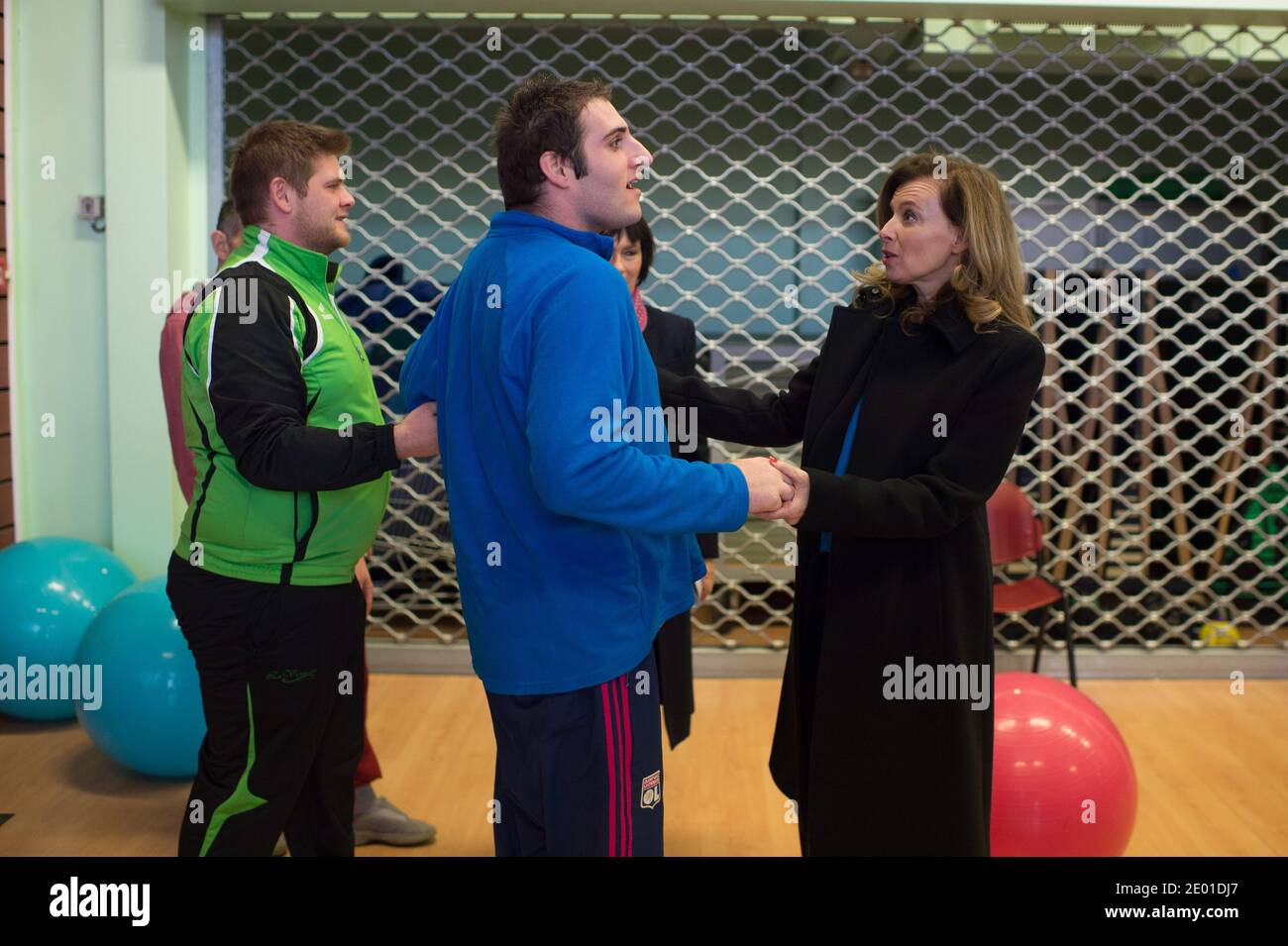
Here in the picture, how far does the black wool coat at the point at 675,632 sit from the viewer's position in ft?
9.77

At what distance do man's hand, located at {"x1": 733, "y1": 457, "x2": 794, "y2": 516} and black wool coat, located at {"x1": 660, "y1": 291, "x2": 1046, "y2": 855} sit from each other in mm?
86

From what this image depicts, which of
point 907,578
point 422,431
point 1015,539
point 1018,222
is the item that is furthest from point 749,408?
point 1018,222

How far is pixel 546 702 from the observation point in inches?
68.8

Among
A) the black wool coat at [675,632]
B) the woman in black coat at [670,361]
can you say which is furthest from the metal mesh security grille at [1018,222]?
the black wool coat at [675,632]

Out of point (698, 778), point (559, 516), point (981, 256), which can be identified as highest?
point (981, 256)

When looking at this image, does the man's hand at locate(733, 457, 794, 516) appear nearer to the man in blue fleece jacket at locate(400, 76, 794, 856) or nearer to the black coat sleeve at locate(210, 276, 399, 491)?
the man in blue fleece jacket at locate(400, 76, 794, 856)

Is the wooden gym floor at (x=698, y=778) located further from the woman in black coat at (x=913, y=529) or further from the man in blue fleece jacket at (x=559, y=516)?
the man in blue fleece jacket at (x=559, y=516)

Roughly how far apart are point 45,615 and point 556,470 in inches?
109

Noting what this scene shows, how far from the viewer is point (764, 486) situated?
1.81m

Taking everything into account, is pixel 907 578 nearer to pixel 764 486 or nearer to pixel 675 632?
pixel 764 486

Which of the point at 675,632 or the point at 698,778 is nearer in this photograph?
the point at 675,632
